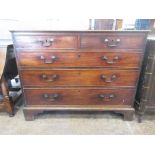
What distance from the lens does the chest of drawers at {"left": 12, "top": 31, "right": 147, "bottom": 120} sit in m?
1.25

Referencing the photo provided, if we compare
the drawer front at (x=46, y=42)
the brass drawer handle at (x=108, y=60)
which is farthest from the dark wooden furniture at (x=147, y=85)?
the drawer front at (x=46, y=42)

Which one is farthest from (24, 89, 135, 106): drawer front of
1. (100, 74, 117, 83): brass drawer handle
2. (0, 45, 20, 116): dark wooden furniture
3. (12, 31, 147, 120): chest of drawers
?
(0, 45, 20, 116): dark wooden furniture

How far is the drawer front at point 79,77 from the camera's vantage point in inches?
53.8

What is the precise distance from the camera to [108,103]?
150cm

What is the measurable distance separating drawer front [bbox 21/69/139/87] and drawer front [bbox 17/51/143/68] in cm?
6

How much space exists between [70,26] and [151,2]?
1462 mm

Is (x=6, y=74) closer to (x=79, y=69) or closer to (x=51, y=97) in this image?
(x=51, y=97)

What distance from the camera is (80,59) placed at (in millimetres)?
1314

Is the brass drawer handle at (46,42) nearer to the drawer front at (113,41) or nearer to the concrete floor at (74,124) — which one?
the drawer front at (113,41)

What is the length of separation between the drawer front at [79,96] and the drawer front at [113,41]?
0.43 m

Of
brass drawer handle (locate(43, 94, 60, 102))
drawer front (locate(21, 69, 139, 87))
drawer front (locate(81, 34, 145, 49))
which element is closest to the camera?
drawer front (locate(81, 34, 145, 49))

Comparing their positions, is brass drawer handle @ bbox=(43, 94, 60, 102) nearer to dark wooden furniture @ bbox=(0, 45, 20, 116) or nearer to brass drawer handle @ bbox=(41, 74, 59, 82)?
brass drawer handle @ bbox=(41, 74, 59, 82)
